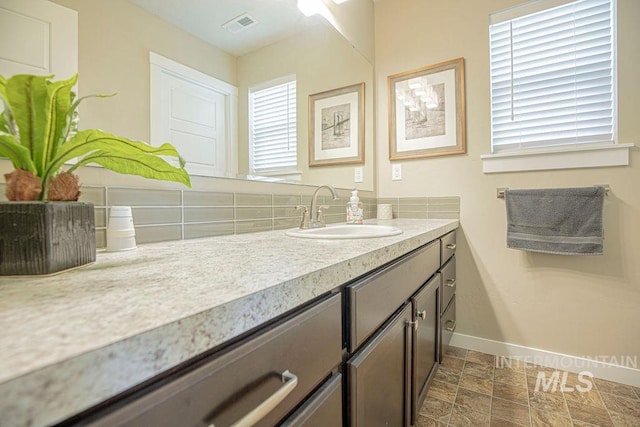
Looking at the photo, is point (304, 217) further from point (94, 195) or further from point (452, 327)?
point (452, 327)

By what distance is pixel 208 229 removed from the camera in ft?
3.30

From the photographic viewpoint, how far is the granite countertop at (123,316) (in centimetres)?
20

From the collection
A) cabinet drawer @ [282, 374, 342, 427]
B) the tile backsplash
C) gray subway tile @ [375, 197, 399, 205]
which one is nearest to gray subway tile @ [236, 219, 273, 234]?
the tile backsplash

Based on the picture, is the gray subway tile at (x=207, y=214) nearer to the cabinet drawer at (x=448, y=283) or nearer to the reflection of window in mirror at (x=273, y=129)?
the reflection of window in mirror at (x=273, y=129)

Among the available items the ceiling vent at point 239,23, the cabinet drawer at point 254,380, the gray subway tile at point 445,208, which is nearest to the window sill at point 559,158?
the gray subway tile at point 445,208

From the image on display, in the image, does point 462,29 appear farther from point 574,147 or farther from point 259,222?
point 259,222

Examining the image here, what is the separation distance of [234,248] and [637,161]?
6.31 ft

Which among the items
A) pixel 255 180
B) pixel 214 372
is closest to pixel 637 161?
pixel 255 180

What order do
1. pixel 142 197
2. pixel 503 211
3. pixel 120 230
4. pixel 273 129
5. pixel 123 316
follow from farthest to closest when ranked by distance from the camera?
pixel 503 211 → pixel 273 129 → pixel 142 197 → pixel 120 230 → pixel 123 316

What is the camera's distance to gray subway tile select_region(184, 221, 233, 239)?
0.94 metres

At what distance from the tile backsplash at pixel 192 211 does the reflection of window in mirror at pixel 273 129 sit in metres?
0.13

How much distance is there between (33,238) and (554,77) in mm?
2249

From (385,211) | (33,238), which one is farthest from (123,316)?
(385,211)

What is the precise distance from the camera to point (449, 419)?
1241 mm
